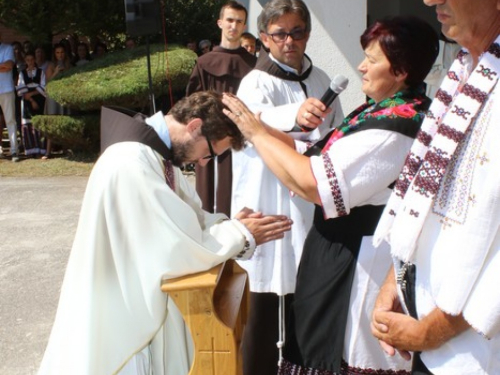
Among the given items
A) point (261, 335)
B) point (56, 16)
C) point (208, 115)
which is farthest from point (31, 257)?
point (56, 16)

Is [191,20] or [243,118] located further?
[191,20]

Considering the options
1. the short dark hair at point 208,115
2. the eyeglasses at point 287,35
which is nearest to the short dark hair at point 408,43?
the short dark hair at point 208,115

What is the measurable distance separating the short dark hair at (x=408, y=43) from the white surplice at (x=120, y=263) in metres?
0.89

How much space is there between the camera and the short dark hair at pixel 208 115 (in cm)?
251

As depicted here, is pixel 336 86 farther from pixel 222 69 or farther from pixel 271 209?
pixel 222 69

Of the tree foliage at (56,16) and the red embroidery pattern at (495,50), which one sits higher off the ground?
the tree foliage at (56,16)

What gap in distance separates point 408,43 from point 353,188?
0.51 m

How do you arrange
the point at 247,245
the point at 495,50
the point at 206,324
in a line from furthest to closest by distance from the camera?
Answer: the point at 247,245, the point at 206,324, the point at 495,50

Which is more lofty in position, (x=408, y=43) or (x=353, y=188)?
(x=408, y=43)

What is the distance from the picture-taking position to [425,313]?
61.2 inches

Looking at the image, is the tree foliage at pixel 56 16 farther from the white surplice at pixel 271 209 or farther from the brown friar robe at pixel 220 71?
the white surplice at pixel 271 209

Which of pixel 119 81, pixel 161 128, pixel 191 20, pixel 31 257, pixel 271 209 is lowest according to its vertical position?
pixel 31 257

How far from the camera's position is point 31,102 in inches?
416

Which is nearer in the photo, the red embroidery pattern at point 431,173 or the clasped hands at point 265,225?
the red embroidery pattern at point 431,173
